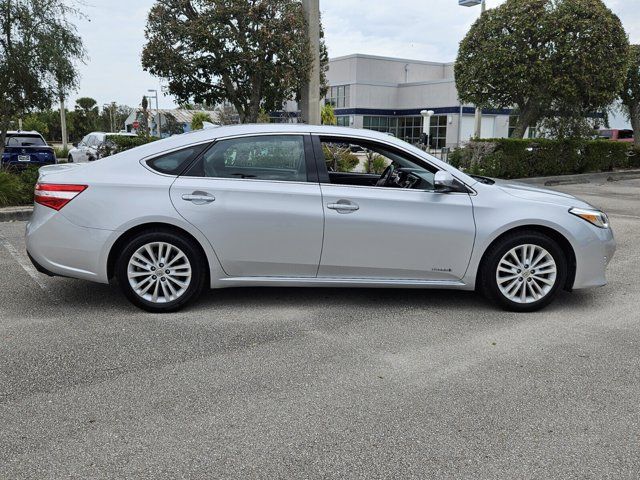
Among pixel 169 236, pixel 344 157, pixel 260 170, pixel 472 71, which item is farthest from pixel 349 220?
pixel 472 71

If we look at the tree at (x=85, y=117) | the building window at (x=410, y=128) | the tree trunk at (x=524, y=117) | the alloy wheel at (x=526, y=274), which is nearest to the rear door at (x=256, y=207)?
the alloy wheel at (x=526, y=274)

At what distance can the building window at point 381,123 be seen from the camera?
53319 millimetres

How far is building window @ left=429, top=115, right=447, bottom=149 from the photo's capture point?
163ft

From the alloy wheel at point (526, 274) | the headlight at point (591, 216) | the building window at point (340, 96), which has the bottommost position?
the alloy wheel at point (526, 274)

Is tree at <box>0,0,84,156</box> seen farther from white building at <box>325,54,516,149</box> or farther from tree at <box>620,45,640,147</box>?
white building at <box>325,54,516,149</box>

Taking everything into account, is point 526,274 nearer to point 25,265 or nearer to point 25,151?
point 25,265

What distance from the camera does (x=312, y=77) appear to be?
39.8ft

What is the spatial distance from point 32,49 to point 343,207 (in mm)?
9102

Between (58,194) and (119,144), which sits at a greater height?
(119,144)

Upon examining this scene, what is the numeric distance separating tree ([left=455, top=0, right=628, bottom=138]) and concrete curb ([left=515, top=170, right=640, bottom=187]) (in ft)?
7.23

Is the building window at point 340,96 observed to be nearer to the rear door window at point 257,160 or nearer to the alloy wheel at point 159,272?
the rear door window at point 257,160

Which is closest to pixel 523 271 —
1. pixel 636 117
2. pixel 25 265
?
pixel 25 265

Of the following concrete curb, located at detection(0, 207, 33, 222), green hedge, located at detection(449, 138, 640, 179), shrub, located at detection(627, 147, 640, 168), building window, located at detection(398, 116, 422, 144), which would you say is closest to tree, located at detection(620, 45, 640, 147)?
shrub, located at detection(627, 147, 640, 168)

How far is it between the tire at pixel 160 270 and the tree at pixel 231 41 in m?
7.96
